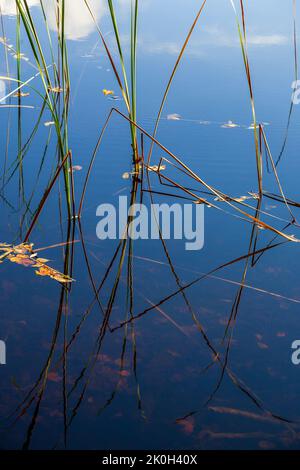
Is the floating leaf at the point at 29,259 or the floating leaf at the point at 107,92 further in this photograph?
the floating leaf at the point at 107,92

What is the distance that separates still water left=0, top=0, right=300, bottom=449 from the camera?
1.41m

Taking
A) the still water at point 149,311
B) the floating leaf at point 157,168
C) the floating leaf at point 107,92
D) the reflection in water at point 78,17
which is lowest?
the still water at point 149,311

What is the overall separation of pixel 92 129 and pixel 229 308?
157cm

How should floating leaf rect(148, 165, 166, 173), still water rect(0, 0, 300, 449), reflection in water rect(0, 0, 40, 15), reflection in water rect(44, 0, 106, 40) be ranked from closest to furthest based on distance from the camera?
still water rect(0, 0, 300, 449), floating leaf rect(148, 165, 166, 173), reflection in water rect(44, 0, 106, 40), reflection in water rect(0, 0, 40, 15)

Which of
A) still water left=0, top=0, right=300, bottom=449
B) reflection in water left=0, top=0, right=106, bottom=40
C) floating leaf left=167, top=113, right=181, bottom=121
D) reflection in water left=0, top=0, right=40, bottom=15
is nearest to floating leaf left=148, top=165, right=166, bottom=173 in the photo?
still water left=0, top=0, right=300, bottom=449

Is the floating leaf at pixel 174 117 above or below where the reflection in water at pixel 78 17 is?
below

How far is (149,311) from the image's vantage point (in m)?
1.80

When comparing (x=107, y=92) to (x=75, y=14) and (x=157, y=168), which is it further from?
(x=75, y=14)

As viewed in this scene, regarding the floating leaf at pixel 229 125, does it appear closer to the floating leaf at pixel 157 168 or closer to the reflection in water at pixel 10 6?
the floating leaf at pixel 157 168

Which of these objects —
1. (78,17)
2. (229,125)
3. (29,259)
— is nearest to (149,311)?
(29,259)

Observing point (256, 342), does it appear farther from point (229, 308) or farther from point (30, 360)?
point (30, 360)

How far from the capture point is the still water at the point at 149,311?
4.62 ft

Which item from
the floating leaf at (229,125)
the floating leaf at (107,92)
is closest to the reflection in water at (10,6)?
the floating leaf at (107,92)

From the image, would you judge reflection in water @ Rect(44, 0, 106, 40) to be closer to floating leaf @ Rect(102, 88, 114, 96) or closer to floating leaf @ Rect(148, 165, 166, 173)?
floating leaf @ Rect(102, 88, 114, 96)
